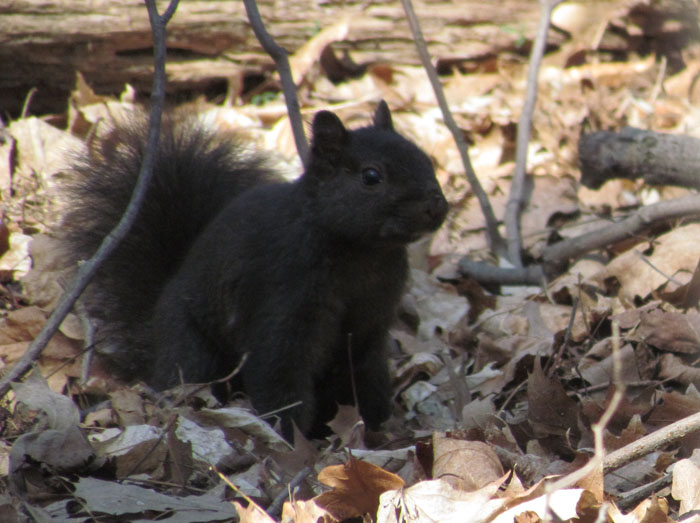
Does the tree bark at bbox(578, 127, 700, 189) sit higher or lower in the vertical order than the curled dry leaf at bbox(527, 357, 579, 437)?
higher

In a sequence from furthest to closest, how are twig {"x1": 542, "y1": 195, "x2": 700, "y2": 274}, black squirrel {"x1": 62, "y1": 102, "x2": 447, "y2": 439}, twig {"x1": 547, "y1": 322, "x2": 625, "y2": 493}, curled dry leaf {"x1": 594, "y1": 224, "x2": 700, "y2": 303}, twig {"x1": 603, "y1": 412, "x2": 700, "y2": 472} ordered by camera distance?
twig {"x1": 542, "y1": 195, "x2": 700, "y2": 274} → curled dry leaf {"x1": 594, "y1": 224, "x2": 700, "y2": 303} → black squirrel {"x1": 62, "y1": 102, "x2": 447, "y2": 439} → twig {"x1": 603, "y1": 412, "x2": 700, "y2": 472} → twig {"x1": 547, "y1": 322, "x2": 625, "y2": 493}

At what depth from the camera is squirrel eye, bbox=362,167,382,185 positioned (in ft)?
11.1

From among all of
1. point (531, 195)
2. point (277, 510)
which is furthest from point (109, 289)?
point (531, 195)

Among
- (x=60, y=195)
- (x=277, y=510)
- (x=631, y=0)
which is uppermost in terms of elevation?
(x=631, y=0)

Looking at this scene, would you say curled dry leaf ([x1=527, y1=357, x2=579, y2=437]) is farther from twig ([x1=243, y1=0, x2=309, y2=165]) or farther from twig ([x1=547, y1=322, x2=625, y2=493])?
twig ([x1=243, y1=0, x2=309, y2=165])

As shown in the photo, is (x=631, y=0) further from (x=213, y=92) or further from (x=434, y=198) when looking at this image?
(x=434, y=198)

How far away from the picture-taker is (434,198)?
3.30 metres

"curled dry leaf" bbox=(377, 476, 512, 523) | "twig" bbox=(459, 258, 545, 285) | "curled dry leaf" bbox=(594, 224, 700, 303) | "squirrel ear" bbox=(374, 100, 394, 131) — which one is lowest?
"twig" bbox=(459, 258, 545, 285)

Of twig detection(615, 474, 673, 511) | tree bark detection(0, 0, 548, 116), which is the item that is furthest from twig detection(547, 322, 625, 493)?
tree bark detection(0, 0, 548, 116)

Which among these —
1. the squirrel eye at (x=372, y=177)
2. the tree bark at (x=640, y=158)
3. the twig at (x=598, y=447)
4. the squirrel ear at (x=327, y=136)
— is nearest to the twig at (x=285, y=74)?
the squirrel ear at (x=327, y=136)

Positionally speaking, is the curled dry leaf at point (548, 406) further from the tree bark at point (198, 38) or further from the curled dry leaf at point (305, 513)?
the tree bark at point (198, 38)

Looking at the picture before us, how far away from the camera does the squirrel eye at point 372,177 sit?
3396mm

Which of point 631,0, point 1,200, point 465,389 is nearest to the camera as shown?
point 465,389

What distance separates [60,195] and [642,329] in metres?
2.62
